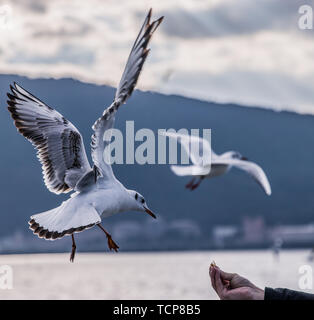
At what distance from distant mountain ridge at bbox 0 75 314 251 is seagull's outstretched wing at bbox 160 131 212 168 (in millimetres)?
2346

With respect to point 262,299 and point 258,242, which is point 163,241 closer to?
point 258,242

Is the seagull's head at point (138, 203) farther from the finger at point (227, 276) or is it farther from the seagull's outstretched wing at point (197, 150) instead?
the seagull's outstretched wing at point (197, 150)

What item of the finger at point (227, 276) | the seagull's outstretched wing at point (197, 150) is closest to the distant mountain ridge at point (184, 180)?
the seagull's outstretched wing at point (197, 150)

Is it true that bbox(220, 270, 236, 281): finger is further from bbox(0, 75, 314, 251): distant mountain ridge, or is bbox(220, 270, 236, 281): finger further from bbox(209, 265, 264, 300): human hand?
bbox(0, 75, 314, 251): distant mountain ridge

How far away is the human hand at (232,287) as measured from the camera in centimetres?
108

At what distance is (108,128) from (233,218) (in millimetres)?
26646

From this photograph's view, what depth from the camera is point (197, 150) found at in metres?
4.83

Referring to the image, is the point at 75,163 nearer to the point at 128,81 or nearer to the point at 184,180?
the point at 128,81

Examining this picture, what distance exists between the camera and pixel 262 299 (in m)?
1.06

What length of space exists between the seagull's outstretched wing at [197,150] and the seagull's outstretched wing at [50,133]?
2.32 meters

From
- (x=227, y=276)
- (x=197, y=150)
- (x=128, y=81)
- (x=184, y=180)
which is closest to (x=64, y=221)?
(x=128, y=81)

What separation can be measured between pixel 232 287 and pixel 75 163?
1.35 meters
